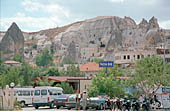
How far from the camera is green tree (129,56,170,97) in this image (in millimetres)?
31281

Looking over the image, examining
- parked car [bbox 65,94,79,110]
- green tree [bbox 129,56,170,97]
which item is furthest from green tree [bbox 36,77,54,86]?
parked car [bbox 65,94,79,110]

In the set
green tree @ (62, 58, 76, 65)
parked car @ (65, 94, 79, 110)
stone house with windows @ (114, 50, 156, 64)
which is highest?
green tree @ (62, 58, 76, 65)

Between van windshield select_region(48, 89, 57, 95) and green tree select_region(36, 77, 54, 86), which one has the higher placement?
green tree select_region(36, 77, 54, 86)

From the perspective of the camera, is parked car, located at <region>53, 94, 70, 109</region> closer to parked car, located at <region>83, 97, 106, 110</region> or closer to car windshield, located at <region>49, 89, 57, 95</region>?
car windshield, located at <region>49, 89, 57, 95</region>

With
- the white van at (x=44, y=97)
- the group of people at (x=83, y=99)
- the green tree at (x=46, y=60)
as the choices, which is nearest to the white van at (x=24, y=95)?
the white van at (x=44, y=97)

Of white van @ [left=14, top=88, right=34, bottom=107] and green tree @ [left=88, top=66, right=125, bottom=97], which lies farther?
green tree @ [left=88, top=66, right=125, bottom=97]

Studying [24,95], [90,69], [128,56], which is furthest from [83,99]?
[90,69]

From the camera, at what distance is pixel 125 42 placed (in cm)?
17625

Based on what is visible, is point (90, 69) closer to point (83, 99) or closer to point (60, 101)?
point (60, 101)

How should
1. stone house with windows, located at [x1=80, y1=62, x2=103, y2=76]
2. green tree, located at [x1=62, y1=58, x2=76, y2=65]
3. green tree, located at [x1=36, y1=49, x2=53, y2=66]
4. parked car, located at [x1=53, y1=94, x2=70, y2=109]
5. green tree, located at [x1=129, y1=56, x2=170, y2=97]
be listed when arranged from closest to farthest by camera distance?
parked car, located at [x1=53, y1=94, x2=70, y2=109], green tree, located at [x1=129, y1=56, x2=170, y2=97], stone house with windows, located at [x1=80, y1=62, x2=103, y2=76], green tree, located at [x1=62, y1=58, x2=76, y2=65], green tree, located at [x1=36, y1=49, x2=53, y2=66]

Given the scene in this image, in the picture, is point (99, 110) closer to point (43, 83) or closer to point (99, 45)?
point (43, 83)

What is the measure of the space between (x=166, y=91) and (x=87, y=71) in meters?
79.1

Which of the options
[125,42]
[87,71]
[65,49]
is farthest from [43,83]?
[65,49]

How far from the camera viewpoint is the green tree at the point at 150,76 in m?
31.3
